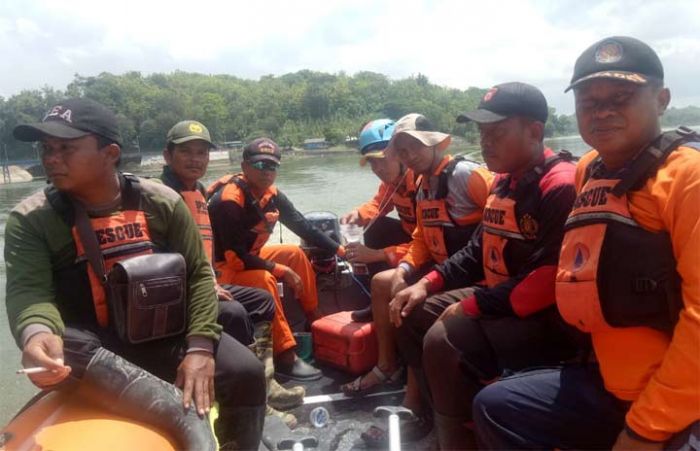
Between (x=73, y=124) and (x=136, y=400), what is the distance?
1033 mm

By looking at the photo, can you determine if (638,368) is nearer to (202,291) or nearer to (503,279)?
(503,279)

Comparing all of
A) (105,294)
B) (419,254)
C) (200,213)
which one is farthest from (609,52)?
(200,213)

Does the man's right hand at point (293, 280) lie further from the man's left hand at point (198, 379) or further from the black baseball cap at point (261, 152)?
the man's left hand at point (198, 379)

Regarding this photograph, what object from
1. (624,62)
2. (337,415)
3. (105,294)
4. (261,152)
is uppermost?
(624,62)

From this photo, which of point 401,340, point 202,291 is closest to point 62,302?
point 202,291

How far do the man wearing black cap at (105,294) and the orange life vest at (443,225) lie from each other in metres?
1.27

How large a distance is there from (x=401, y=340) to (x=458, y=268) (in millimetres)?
471

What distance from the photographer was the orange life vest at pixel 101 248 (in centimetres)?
201

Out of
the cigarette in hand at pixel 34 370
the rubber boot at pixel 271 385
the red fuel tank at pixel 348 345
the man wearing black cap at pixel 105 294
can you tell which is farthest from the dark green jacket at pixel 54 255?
the red fuel tank at pixel 348 345

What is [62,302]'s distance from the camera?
80.0 inches

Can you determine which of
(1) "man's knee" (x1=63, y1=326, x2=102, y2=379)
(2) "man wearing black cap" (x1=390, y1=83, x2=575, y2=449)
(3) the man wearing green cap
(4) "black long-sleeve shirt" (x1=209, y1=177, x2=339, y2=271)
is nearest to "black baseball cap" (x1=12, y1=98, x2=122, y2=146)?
(1) "man's knee" (x1=63, y1=326, x2=102, y2=379)

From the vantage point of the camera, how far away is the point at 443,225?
2910 mm

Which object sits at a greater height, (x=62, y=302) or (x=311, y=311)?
(x=62, y=302)

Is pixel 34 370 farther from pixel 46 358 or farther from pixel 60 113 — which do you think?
pixel 60 113
